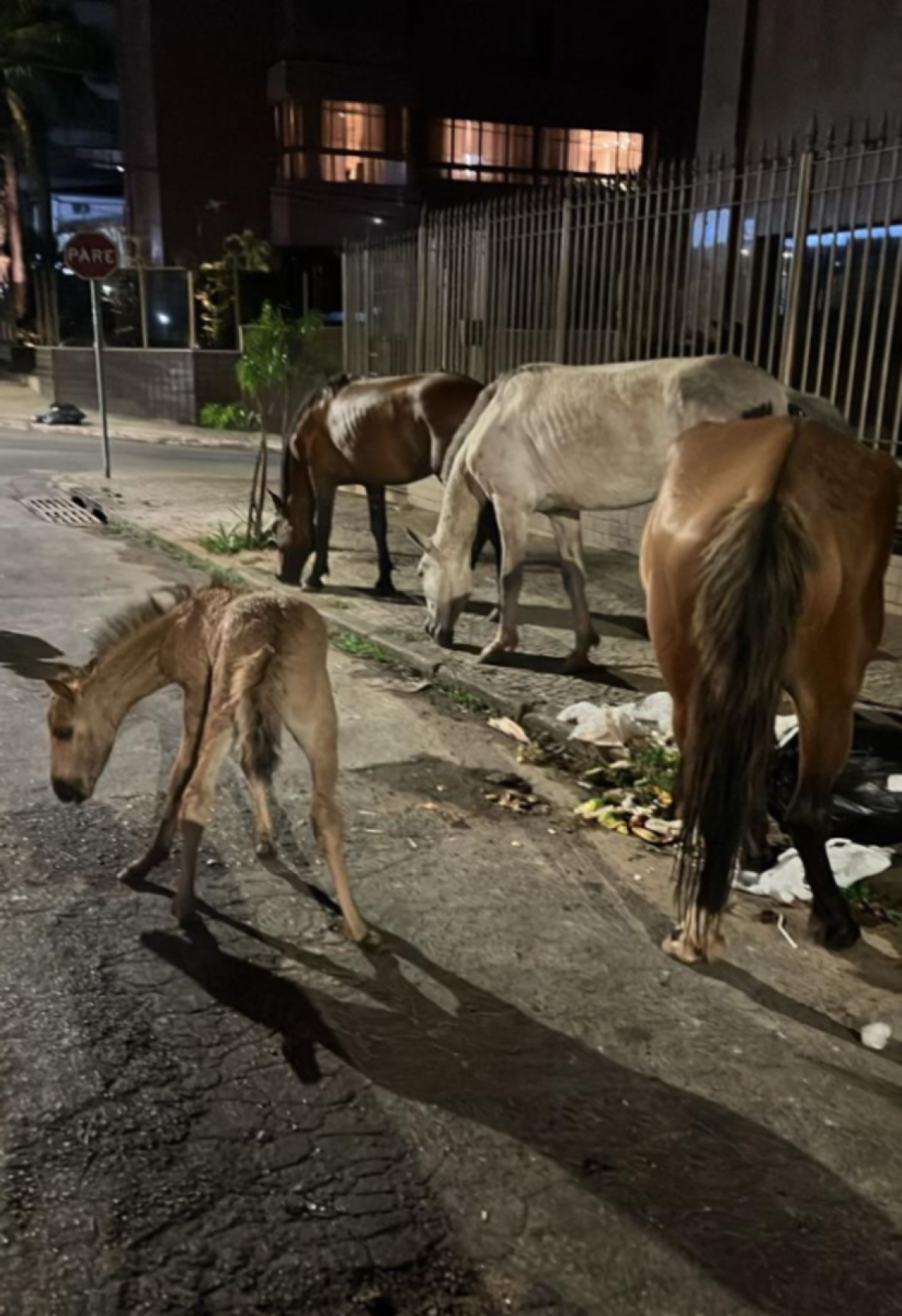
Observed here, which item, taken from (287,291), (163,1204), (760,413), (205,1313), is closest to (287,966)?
(163,1204)

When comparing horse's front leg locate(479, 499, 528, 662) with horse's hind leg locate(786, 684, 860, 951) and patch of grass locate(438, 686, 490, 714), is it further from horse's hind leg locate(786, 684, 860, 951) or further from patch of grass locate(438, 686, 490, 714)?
horse's hind leg locate(786, 684, 860, 951)

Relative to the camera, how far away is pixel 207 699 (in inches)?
142

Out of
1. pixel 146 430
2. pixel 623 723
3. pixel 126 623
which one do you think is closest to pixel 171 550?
pixel 623 723

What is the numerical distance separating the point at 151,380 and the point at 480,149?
1442 cm

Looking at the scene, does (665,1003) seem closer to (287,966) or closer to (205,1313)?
(287,966)

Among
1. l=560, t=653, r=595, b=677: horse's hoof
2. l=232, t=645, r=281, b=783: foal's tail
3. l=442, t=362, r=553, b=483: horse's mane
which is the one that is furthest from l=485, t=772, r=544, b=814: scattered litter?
l=442, t=362, r=553, b=483: horse's mane

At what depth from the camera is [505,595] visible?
6.94 meters

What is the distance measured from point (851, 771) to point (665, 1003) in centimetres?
188

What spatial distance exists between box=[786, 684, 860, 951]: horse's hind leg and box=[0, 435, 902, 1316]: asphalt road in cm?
19

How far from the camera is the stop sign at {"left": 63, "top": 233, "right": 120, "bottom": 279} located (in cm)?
1415

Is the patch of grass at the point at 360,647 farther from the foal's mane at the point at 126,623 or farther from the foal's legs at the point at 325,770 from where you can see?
the foal's legs at the point at 325,770

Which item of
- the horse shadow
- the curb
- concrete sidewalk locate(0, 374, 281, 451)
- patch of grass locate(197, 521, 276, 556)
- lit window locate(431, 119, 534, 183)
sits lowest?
the horse shadow

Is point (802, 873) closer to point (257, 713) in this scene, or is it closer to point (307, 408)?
point (257, 713)

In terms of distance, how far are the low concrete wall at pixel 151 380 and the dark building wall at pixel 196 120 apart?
5.27 m
